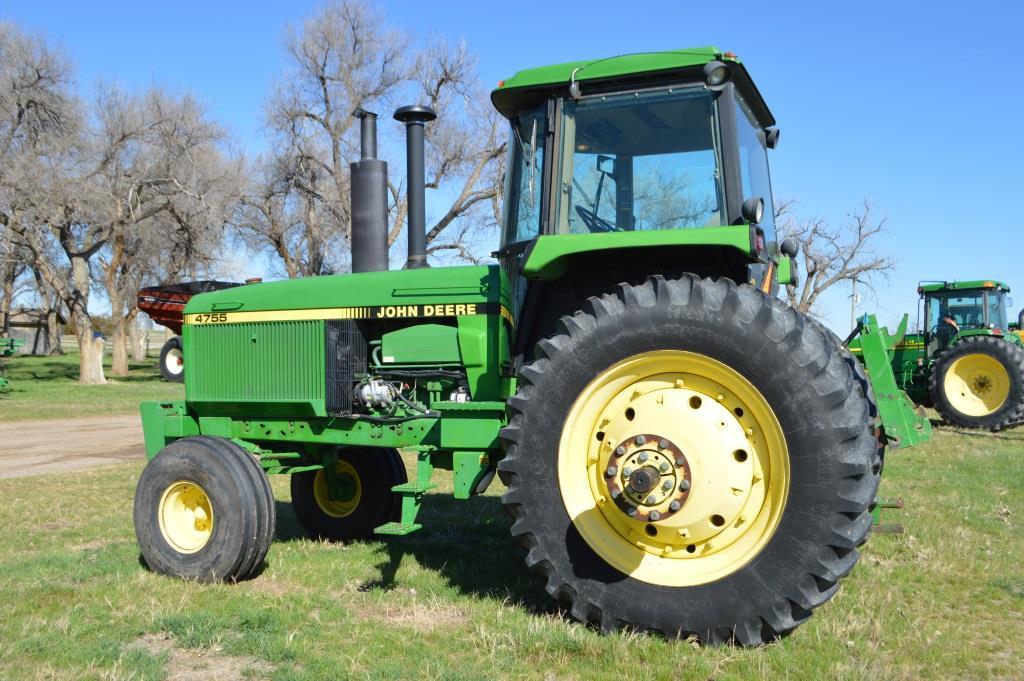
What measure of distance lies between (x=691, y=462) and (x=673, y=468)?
3.1 inches

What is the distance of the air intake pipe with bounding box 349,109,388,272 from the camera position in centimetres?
544

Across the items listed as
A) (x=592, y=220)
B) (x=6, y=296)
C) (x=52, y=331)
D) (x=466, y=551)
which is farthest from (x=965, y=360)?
(x=52, y=331)

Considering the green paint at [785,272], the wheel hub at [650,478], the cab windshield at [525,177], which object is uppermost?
the cab windshield at [525,177]

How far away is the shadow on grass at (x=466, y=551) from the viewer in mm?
4637

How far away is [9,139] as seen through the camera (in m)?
23.3

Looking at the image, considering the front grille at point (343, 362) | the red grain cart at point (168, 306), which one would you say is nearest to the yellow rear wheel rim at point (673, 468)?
the front grille at point (343, 362)

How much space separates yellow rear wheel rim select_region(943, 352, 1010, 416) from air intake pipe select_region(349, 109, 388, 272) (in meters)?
12.4

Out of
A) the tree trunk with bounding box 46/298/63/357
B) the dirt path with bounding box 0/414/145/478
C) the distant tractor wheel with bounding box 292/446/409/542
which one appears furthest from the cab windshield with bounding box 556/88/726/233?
the tree trunk with bounding box 46/298/63/357

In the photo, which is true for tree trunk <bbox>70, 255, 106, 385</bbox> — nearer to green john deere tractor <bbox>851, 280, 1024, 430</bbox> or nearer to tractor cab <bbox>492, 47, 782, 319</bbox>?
green john deere tractor <bbox>851, 280, 1024, 430</bbox>

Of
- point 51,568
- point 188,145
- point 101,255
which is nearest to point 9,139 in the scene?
point 188,145

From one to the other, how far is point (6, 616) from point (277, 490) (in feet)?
13.0

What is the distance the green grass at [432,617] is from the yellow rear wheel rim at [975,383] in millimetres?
9205

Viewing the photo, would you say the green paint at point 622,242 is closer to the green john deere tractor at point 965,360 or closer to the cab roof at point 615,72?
the cab roof at point 615,72

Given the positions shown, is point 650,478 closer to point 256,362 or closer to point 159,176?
point 256,362
